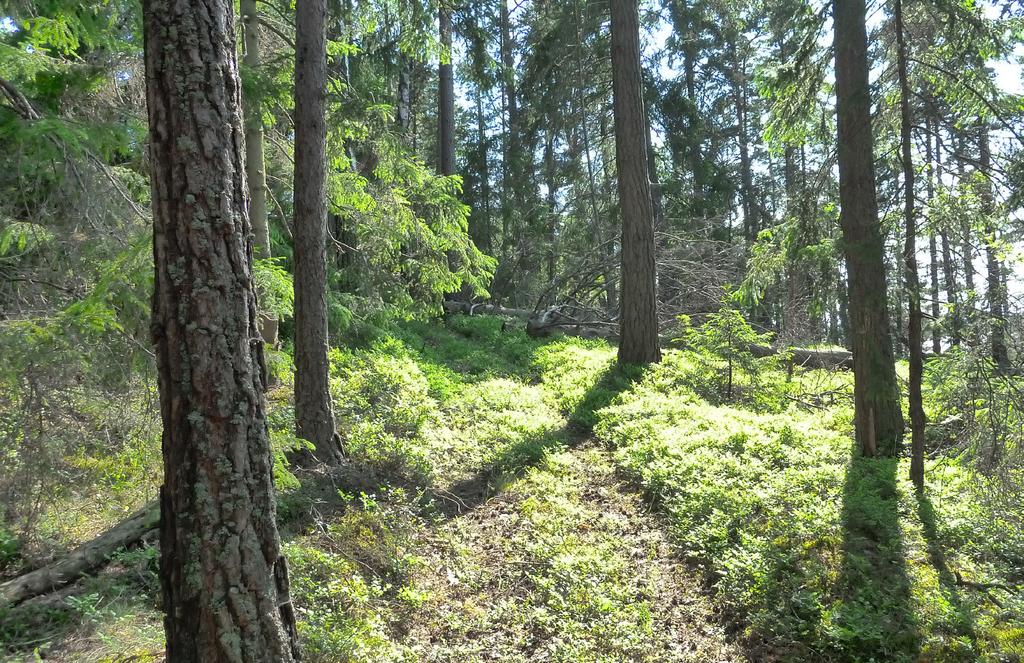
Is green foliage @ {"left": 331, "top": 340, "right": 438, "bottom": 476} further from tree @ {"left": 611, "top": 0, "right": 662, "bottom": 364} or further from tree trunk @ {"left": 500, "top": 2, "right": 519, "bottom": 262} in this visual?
tree trunk @ {"left": 500, "top": 2, "right": 519, "bottom": 262}

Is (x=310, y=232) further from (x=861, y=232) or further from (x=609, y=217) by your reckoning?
(x=609, y=217)

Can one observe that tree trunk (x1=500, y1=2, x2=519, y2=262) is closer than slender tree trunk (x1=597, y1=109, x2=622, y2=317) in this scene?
No

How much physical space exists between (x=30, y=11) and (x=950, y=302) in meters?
8.71

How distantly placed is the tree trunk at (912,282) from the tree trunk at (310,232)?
6.01m

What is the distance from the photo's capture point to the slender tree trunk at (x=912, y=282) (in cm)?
596

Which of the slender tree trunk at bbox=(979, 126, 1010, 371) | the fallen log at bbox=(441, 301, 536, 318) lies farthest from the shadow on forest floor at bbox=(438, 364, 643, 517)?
the fallen log at bbox=(441, 301, 536, 318)

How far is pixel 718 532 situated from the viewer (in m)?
5.61

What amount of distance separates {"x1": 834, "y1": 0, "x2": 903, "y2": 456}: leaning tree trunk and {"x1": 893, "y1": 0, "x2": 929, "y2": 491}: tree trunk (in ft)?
2.85

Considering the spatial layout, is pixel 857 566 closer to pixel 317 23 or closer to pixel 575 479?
pixel 575 479

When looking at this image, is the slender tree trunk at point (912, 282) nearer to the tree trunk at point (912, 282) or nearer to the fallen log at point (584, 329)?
the tree trunk at point (912, 282)

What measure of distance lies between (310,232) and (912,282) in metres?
6.25

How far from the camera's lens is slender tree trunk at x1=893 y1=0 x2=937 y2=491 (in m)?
5.96

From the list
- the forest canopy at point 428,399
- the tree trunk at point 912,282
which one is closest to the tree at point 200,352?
the forest canopy at point 428,399

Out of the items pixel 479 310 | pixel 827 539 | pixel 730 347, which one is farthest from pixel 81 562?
pixel 479 310
